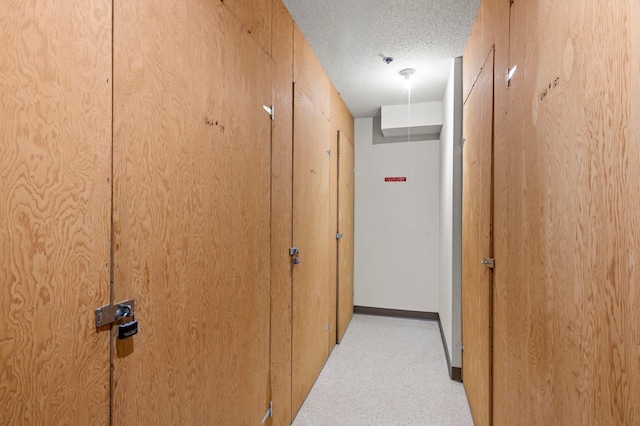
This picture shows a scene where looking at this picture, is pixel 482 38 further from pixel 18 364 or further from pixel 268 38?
pixel 18 364

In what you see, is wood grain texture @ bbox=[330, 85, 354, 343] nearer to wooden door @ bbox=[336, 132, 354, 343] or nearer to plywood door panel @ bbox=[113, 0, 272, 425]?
wooden door @ bbox=[336, 132, 354, 343]

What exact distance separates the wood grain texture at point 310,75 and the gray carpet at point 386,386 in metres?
2.47

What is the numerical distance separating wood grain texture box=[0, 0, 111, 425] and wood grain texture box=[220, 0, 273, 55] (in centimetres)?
79

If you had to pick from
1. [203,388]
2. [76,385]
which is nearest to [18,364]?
[76,385]

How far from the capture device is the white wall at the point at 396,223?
443 cm

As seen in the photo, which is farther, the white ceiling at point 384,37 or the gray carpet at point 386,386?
the gray carpet at point 386,386

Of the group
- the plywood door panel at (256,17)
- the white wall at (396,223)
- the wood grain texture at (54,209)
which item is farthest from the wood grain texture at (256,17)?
the white wall at (396,223)

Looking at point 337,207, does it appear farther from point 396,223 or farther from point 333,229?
point 396,223

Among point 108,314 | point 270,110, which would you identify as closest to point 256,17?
point 270,110

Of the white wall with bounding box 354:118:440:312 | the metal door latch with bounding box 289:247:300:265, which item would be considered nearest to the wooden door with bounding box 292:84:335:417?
the metal door latch with bounding box 289:247:300:265

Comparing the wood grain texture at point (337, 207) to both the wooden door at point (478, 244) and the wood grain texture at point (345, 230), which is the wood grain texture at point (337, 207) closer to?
the wood grain texture at point (345, 230)

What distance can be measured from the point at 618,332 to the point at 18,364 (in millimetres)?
1311

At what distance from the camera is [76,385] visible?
0.79 m

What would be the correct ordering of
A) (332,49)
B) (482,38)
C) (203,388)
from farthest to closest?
(332,49)
(482,38)
(203,388)
